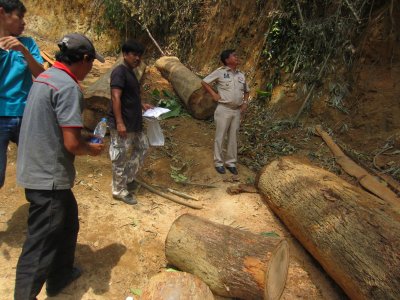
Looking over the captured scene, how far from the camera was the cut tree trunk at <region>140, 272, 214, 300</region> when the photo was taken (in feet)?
9.31

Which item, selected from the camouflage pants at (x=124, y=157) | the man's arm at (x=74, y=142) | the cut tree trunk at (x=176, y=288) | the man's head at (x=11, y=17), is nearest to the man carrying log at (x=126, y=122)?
the camouflage pants at (x=124, y=157)

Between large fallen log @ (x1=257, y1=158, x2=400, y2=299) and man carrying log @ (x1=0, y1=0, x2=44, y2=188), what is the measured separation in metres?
3.00

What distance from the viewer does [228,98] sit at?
5.16 meters

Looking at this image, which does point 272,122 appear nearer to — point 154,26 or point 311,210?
point 311,210

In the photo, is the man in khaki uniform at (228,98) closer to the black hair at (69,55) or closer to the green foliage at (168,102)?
the green foliage at (168,102)

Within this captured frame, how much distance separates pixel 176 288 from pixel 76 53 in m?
1.97

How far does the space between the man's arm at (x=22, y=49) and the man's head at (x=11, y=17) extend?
16cm

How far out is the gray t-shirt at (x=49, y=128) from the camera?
A: 240cm

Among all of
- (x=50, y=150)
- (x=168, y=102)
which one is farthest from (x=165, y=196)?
(x=168, y=102)

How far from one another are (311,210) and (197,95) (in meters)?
3.77

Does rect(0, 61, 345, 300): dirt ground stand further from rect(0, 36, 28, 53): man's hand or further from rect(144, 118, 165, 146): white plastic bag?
rect(0, 36, 28, 53): man's hand

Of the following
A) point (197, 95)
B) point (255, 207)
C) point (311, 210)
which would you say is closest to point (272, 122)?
point (197, 95)

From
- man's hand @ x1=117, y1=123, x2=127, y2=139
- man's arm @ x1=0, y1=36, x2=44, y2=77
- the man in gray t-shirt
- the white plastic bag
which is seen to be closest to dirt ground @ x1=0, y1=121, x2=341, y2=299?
the man in gray t-shirt

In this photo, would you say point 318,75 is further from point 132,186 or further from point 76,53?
point 76,53
